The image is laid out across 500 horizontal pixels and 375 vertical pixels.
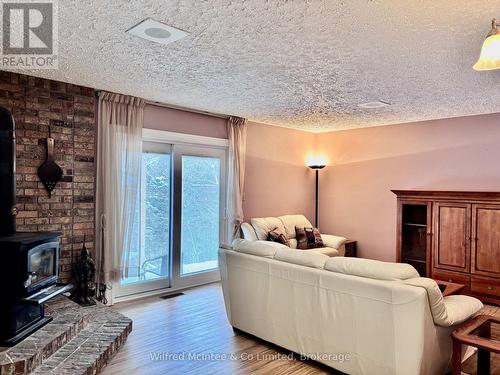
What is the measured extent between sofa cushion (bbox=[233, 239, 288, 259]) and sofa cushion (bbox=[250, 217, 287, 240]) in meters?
1.89

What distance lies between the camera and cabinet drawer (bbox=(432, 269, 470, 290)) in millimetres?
4695

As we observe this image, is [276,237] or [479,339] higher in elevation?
[276,237]

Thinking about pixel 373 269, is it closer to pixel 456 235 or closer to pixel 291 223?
pixel 456 235

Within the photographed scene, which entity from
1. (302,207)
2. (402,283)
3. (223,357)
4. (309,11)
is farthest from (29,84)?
(302,207)

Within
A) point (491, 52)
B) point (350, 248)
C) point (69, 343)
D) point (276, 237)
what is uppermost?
point (491, 52)

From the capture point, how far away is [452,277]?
480cm

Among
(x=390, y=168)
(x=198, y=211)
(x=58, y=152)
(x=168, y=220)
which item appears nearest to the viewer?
(x=58, y=152)

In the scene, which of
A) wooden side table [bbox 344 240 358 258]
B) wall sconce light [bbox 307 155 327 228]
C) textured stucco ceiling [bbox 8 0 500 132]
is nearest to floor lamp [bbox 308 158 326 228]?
wall sconce light [bbox 307 155 327 228]

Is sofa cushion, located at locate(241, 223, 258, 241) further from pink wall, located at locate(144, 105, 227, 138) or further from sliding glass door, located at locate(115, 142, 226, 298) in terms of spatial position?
pink wall, located at locate(144, 105, 227, 138)

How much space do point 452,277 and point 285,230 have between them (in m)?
2.35

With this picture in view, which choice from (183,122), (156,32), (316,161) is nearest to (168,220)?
(183,122)

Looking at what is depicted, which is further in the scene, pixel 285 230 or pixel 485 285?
pixel 285 230

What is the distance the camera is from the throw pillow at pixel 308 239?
18.6ft

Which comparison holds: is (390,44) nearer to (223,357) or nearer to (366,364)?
(366,364)
